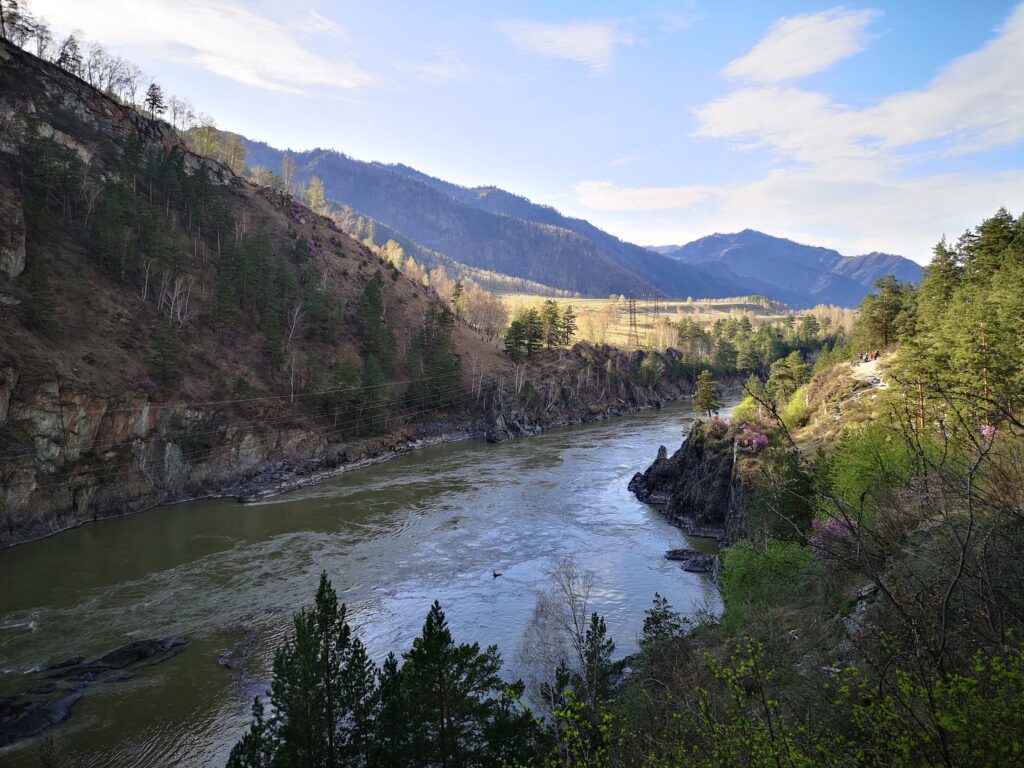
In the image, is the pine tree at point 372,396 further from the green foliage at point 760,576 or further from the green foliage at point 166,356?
the green foliage at point 760,576

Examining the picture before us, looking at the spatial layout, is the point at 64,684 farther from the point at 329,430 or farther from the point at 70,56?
the point at 70,56

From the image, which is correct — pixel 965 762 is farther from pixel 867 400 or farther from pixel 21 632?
pixel 867 400

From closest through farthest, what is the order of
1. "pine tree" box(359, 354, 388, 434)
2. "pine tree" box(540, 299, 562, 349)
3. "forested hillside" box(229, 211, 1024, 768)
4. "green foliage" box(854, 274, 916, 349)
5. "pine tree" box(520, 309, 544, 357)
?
"forested hillside" box(229, 211, 1024, 768)
"green foliage" box(854, 274, 916, 349)
"pine tree" box(359, 354, 388, 434)
"pine tree" box(520, 309, 544, 357)
"pine tree" box(540, 299, 562, 349)

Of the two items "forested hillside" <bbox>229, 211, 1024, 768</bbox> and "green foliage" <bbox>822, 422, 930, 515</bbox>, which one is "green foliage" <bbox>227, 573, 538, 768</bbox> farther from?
"green foliage" <bbox>822, 422, 930, 515</bbox>

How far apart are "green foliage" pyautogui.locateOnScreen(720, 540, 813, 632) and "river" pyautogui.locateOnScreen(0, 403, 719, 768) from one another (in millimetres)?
4429

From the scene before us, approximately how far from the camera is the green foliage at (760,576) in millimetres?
21734

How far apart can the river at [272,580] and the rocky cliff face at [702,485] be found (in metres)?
2.04

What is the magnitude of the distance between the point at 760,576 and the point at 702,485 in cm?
2099

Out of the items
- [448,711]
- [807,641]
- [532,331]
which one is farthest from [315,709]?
[532,331]

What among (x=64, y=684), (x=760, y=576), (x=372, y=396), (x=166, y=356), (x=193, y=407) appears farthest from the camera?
(x=372, y=396)

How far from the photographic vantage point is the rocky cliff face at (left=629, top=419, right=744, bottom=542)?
4128 centimetres

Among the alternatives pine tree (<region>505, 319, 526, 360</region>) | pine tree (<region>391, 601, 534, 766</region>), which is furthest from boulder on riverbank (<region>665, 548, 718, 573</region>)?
pine tree (<region>505, 319, 526, 360</region>)

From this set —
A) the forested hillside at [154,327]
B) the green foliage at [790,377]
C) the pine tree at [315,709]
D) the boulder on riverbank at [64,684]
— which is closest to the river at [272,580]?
the boulder on riverbank at [64,684]

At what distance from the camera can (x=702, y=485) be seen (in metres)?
45.6
